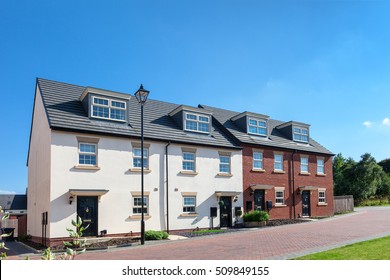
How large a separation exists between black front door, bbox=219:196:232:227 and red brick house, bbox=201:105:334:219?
5.23 ft

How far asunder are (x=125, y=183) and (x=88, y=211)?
2.70 metres

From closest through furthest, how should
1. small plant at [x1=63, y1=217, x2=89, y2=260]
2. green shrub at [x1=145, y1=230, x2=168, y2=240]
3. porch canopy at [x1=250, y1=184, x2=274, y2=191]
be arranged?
small plant at [x1=63, y1=217, x2=89, y2=260]
green shrub at [x1=145, y1=230, x2=168, y2=240]
porch canopy at [x1=250, y1=184, x2=274, y2=191]

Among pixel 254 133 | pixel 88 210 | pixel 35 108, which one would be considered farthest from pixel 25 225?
pixel 254 133

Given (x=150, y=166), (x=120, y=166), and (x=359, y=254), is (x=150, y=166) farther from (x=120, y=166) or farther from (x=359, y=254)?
(x=359, y=254)

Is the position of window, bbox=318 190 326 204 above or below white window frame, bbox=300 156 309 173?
below

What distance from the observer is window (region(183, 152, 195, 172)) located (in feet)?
80.2

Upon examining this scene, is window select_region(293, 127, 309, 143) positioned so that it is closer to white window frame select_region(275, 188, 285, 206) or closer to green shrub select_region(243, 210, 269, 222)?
white window frame select_region(275, 188, 285, 206)

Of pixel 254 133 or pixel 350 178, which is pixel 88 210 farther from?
pixel 350 178

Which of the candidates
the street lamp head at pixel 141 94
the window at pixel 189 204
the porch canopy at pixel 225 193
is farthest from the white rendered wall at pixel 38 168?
the porch canopy at pixel 225 193

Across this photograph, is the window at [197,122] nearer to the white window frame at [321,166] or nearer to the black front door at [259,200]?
the black front door at [259,200]

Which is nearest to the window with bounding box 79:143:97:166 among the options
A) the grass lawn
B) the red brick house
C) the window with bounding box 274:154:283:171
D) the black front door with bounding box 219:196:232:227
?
the black front door with bounding box 219:196:232:227

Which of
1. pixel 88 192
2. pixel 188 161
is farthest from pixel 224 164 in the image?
pixel 88 192

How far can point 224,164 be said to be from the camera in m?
26.6

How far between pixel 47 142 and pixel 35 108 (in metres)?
6.24
